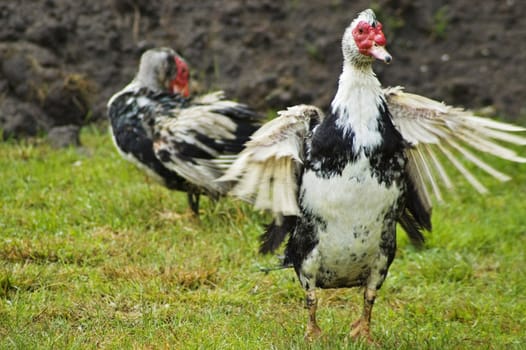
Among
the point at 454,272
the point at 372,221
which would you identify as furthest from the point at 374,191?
the point at 454,272

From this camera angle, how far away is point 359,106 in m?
4.11

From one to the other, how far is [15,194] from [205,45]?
326 centimetres

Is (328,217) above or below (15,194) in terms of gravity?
above

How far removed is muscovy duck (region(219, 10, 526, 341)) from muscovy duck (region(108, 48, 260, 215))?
6.14 ft

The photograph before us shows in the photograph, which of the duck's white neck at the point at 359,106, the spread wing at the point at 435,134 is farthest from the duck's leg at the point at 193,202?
the duck's white neck at the point at 359,106

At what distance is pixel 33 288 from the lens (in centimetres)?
507

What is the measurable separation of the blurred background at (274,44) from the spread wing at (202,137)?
2.10 metres

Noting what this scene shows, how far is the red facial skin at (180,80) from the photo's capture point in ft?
25.0

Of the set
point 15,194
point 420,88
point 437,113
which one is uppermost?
point 437,113

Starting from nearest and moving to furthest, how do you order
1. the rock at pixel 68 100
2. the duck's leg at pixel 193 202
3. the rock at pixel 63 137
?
the duck's leg at pixel 193 202 < the rock at pixel 63 137 < the rock at pixel 68 100

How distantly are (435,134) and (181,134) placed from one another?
8.62 feet

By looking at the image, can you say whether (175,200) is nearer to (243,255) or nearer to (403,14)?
(243,255)

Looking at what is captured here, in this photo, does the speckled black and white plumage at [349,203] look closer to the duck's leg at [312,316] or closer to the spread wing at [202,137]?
the duck's leg at [312,316]

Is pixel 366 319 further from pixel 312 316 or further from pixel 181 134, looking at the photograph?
pixel 181 134
